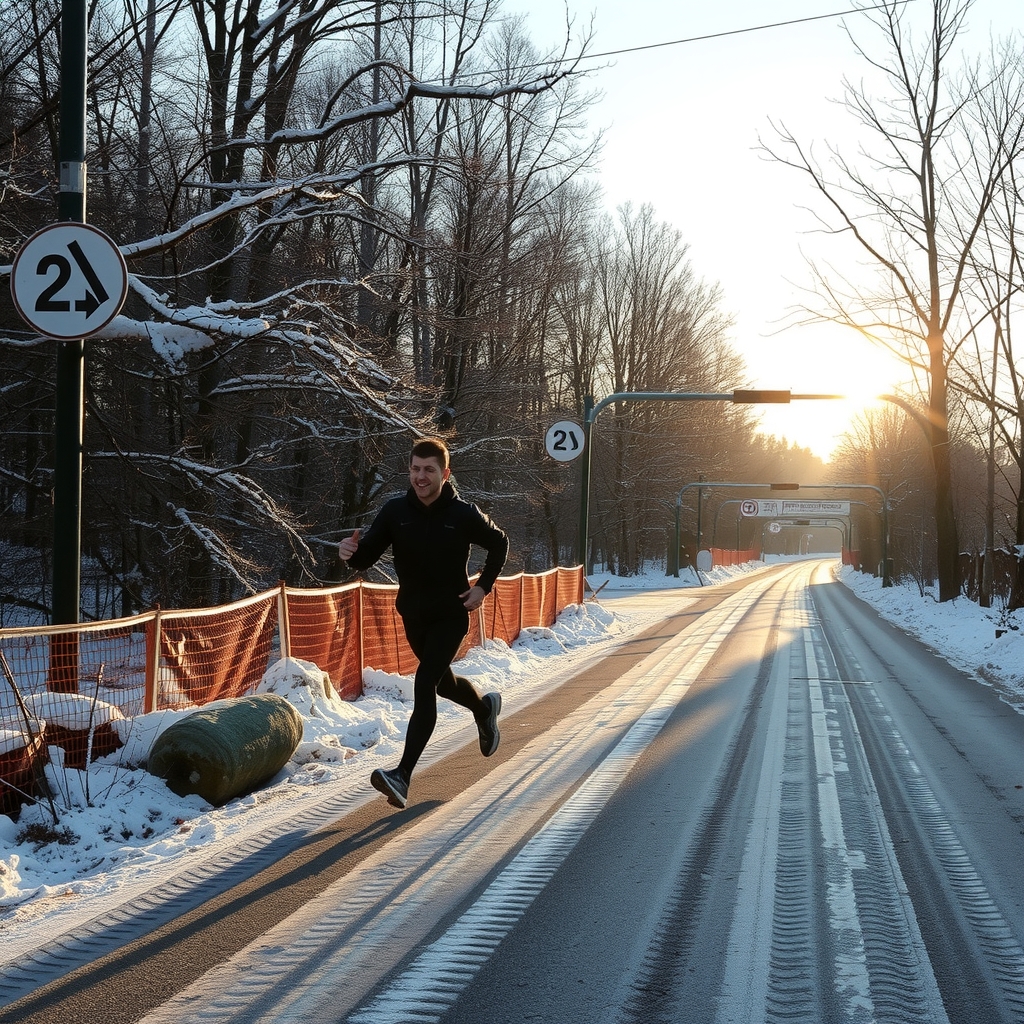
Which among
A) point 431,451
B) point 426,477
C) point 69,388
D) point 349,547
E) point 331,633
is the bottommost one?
point 331,633

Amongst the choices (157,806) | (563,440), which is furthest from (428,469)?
(563,440)

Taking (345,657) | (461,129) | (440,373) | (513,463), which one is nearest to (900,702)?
(345,657)

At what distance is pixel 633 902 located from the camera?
4.71 meters

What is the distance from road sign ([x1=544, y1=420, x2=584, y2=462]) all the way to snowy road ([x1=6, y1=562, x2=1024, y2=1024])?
1103cm

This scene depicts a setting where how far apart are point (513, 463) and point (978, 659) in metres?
15.9

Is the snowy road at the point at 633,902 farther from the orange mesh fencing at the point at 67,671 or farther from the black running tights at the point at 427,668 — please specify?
the orange mesh fencing at the point at 67,671

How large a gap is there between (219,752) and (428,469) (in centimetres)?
198

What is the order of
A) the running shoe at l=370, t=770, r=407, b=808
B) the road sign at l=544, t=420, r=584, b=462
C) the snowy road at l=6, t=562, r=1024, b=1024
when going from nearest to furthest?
the snowy road at l=6, t=562, r=1024, b=1024, the running shoe at l=370, t=770, r=407, b=808, the road sign at l=544, t=420, r=584, b=462

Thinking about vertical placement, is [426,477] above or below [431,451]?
below

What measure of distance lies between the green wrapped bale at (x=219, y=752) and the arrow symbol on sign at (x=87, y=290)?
2.70 meters

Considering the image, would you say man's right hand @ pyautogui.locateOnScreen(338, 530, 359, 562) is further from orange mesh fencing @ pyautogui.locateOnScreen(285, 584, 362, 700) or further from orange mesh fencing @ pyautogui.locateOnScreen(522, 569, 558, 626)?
orange mesh fencing @ pyautogui.locateOnScreen(522, 569, 558, 626)

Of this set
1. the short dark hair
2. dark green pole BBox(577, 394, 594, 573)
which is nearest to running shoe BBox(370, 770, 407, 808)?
the short dark hair

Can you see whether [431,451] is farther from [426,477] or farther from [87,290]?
[87,290]

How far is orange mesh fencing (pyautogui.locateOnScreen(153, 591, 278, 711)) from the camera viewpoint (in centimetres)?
798
